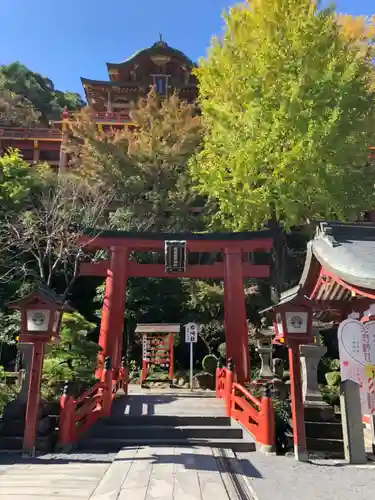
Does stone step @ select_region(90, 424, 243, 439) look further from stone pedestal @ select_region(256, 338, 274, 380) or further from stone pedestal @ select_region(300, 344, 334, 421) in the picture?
stone pedestal @ select_region(256, 338, 274, 380)

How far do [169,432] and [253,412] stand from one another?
5.49ft

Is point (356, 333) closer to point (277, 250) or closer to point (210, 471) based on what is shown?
point (210, 471)

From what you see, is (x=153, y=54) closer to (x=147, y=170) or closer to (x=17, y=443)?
(x=147, y=170)

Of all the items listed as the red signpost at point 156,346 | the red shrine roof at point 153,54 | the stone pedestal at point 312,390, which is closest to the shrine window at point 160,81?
the red shrine roof at point 153,54

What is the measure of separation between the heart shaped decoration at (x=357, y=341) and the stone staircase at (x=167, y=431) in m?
2.63

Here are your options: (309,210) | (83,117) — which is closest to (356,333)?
(309,210)

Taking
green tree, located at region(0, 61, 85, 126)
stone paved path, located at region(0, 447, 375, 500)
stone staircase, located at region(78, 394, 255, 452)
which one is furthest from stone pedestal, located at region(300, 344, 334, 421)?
green tree, located at region(0, 61, 85, 126)

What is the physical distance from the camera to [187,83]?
102ft

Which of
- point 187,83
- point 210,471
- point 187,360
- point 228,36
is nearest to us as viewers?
point 210,471

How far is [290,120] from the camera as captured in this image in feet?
42.6

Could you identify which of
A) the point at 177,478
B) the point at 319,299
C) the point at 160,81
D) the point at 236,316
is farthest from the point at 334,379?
the point at 160,81

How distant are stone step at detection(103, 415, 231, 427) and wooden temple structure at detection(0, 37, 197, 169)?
79.5 feet

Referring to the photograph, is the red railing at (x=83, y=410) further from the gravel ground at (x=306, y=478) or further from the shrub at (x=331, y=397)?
the shrub at (x=331, y=397)

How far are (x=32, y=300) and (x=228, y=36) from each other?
42.7 ft
